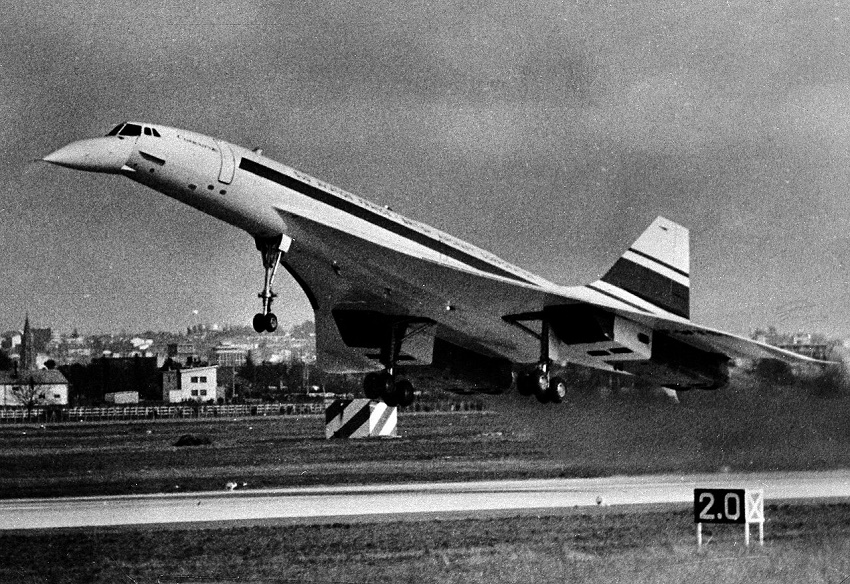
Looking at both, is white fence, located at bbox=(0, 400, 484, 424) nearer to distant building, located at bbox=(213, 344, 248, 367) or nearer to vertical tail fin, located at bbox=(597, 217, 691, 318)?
distant building, located at bbox=(213, 344, 248, 367)

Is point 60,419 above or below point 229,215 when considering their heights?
below

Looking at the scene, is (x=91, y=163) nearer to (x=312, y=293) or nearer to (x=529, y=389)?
(x=312, y=293)

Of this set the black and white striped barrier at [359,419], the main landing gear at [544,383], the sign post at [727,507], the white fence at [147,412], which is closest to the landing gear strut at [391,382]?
the black and white striped barrier at [359,419]

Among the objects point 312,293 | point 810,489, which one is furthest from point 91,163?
point 810,489

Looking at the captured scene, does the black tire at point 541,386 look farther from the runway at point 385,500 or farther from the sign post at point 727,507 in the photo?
the sign post at point 727,507

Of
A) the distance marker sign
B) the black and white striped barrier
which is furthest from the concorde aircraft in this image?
the distance marker sign

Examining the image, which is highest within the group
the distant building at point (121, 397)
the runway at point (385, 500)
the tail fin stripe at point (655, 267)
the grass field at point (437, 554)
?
the tail fin stripe at point (655, 267)
